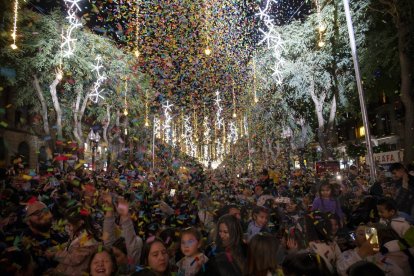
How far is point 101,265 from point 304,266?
1.86 metres

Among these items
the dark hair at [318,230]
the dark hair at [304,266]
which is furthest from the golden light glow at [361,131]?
the dark hair at [304,266]

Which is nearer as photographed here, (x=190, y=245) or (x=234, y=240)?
(x=190, y=245)

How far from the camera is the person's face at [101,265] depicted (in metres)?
3.56

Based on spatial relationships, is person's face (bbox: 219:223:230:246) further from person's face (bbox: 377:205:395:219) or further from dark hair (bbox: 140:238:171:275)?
person's face (bbox: 377:205:395:219)

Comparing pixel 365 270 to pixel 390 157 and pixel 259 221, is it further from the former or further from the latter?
pixel 390 157

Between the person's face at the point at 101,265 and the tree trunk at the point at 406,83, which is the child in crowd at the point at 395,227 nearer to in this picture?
the person's face at the point at 101,265

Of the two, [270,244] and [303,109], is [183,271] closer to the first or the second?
[270,244]

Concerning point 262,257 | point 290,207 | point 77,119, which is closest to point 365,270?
point 262,257

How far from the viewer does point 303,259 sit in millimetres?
2869

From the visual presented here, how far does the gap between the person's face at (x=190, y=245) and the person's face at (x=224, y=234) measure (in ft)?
1.09

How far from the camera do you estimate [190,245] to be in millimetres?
4105

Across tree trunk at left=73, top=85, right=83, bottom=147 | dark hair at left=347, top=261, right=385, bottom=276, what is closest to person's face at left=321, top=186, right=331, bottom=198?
dark hair at left=347, top=261, right=385, bottom=276

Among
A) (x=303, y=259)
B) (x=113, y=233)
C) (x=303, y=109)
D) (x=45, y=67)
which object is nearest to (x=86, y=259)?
(x=113, y=233)

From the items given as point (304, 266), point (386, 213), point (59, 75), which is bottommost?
point (304, 266)
